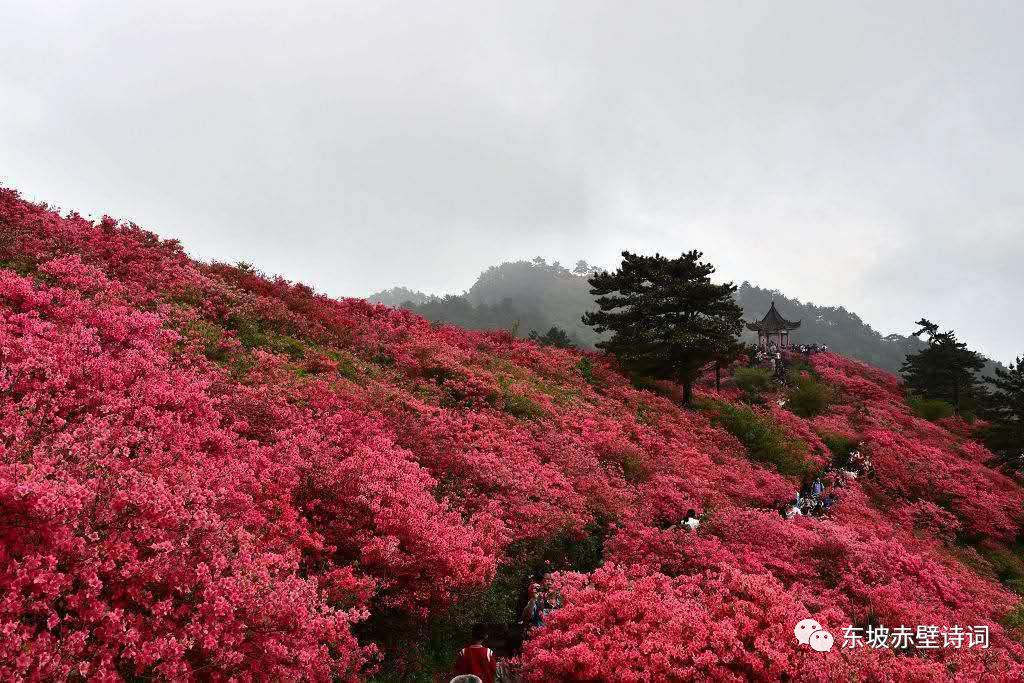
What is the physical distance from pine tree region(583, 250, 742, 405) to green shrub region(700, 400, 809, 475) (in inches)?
74.0

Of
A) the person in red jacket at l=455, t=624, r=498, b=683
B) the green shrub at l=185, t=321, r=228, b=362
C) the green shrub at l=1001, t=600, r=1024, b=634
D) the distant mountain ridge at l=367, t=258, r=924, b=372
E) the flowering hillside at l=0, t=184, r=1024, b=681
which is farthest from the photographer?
the distant mountain ridge at l=367, t=258, r=924, b=372

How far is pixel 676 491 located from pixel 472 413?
244 inches

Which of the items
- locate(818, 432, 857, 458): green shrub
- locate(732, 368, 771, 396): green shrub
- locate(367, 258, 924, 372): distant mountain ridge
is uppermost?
locate(367, 258, 924, 372): distant mountain ridge

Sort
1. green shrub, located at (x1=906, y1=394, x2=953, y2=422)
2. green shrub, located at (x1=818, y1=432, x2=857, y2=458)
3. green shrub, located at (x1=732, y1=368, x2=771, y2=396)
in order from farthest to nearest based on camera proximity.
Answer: green shrub, located at (x1=732, y1=368, x2=771, y2=396), green shrub, located at (x1=906, y1=394, x2=953, y2=422), green shrub, located at (x1=818, y1=432, x2=857, y2=458)

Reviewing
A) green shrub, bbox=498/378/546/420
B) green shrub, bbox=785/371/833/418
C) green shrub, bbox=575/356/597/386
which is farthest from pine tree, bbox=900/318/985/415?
green shrub, bbox=498/378/546/420

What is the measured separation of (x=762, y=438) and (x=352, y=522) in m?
18.7

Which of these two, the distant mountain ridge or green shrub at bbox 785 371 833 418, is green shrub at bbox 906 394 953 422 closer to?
green shrub at bbox 785 371 833 418

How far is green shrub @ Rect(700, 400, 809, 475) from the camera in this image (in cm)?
2023

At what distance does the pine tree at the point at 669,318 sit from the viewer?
23.6 metres

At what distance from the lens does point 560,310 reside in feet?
434

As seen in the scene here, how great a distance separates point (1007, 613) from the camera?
10.8 metres

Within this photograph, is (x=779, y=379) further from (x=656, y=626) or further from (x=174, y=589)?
(x=174, y=589)

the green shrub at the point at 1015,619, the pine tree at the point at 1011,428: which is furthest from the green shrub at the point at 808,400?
the green shrub at the point at 1015,619

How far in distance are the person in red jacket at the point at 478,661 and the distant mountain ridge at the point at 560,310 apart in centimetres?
8159
